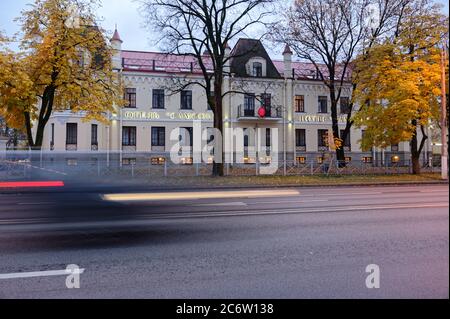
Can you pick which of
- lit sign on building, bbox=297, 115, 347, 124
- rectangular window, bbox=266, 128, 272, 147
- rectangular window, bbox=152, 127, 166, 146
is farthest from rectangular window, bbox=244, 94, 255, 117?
rectangular window, bbox=152, 127, 166, 146

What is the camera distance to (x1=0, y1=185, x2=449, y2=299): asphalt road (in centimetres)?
395

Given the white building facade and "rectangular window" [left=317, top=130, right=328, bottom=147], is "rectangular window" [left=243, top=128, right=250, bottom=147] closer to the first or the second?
the white building facade

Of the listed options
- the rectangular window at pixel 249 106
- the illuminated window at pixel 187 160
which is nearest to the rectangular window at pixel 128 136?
the illuminated window at pixel 187 160

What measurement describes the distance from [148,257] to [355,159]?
39135mm

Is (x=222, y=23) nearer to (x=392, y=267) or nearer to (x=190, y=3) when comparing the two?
(x=190, y=3)

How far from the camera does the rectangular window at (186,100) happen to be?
38438mm

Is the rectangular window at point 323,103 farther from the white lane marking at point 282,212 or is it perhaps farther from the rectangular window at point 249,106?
the white lane marking at point 282,212

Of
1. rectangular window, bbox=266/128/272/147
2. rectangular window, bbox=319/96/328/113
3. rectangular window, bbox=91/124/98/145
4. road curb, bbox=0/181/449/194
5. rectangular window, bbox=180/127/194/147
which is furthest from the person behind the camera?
rectangular window, bbox=319/96/328/113

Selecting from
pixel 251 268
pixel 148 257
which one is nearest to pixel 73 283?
pixel 148 257

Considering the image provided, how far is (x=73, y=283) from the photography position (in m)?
4.45

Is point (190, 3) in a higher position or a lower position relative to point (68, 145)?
higher

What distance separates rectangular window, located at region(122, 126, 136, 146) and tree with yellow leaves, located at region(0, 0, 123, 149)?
43.8 ft

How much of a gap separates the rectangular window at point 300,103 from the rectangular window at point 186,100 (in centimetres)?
1224
